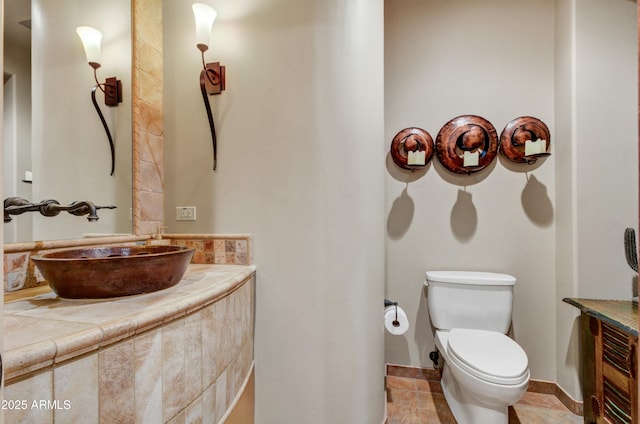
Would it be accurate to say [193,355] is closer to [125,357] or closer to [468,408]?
[125,357]

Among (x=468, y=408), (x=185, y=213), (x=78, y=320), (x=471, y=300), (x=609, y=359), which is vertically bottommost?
(x=468, y=408)

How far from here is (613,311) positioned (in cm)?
145

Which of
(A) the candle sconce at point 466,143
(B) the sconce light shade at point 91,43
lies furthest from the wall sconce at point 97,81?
(A) the candle sconce at point 466,143

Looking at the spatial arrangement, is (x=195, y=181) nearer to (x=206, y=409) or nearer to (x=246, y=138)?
(x=246, y=138)

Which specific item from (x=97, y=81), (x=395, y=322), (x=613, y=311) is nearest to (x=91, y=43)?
(x=97, y=81)

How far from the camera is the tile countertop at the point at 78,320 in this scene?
49 cm

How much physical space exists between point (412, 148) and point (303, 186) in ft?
3.42

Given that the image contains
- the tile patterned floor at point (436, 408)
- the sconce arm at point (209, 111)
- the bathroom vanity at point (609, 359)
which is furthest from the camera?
the tile patterned floor at point (436, 408)

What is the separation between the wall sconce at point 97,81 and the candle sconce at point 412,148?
164 cm

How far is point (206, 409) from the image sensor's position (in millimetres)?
851

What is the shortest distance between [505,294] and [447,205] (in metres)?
0.65

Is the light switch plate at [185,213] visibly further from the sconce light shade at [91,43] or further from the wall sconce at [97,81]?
the sconce light shade at [91,43]

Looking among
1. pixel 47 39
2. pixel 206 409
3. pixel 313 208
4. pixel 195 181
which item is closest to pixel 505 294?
pixel 313 208

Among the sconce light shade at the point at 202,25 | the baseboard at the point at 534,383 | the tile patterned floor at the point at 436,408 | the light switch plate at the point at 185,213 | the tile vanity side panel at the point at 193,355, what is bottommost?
the tile patterned floor at the point at 436,408
